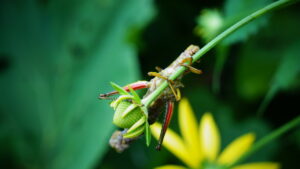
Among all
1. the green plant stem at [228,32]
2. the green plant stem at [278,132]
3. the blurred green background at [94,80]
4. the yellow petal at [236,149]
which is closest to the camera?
the green plant stem at [228,32]

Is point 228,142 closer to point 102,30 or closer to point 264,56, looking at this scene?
point 264,56

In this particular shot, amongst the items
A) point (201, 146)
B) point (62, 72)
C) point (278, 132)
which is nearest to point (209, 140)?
point (201, 146)

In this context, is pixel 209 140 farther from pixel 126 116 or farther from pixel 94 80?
pixel 126 116

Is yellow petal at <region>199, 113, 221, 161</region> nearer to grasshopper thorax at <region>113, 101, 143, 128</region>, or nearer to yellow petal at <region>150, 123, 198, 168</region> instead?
yellow petal at <region>150, 123, 198, 168</region>

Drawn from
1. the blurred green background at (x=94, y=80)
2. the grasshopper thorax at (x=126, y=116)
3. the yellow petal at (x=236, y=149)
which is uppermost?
the blurred green background at (x=94, y=80)

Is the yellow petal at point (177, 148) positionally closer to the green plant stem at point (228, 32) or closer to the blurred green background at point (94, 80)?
the blurred green background at point (94, 80)

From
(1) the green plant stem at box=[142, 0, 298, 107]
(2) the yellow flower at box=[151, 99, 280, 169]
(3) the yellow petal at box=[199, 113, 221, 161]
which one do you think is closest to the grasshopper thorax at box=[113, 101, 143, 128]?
(1) the green plant stem at box=[142, 0, 298, 107]

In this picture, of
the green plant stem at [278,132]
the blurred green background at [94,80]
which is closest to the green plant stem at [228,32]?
the green plant stem at [278,132]
